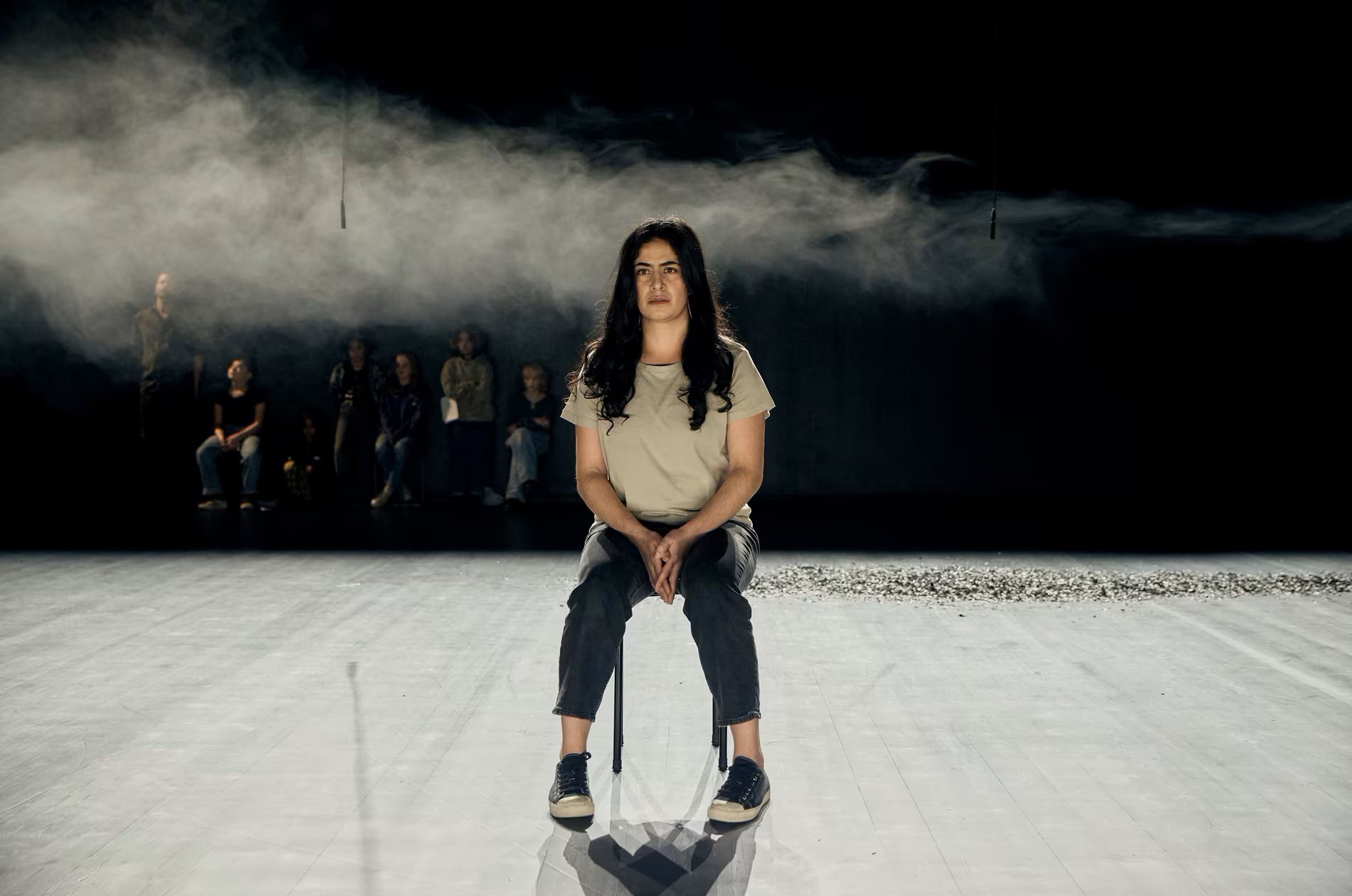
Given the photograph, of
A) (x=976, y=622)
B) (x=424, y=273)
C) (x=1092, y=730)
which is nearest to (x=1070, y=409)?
(x=424, y=273)

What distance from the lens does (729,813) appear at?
2.34 meters

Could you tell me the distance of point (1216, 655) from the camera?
3.88 m

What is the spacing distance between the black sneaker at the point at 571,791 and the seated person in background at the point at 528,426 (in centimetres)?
637

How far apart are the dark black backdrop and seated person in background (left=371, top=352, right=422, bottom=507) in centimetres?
67

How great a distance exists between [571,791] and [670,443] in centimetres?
68

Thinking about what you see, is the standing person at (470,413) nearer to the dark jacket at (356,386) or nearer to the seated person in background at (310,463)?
the dark jacket at (356,386)

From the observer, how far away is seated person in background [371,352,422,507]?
8.88 meters

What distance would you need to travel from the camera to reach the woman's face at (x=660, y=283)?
263 cm

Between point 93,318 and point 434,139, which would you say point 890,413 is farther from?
point 93,318

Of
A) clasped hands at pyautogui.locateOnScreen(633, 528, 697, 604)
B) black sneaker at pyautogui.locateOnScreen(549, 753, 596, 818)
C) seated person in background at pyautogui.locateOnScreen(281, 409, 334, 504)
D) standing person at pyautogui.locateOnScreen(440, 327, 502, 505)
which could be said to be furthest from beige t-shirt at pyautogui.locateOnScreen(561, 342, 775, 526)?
seated person in background at pyautogui.locateOnScreen(281, 409, 334, 504)

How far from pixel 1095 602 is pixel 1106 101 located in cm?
559

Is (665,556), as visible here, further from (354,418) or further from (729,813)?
(354,418)

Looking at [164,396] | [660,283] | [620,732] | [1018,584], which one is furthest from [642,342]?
[164,396]

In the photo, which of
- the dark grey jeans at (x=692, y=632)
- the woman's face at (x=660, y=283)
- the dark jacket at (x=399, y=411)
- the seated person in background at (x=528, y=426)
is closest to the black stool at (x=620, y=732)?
the dark grey jeans at (x=692, y=632)
